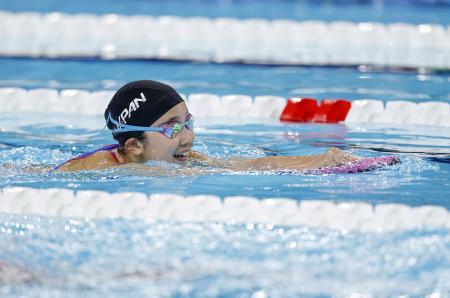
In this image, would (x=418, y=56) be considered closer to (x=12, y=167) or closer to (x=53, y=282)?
(x=12, y=167)

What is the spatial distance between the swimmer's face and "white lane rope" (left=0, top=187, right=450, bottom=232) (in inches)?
14.5

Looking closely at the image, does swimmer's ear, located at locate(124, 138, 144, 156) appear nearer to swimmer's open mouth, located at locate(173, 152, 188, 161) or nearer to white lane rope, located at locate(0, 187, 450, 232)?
swimmer's open mouth, located at locate(173, 152, 188, 161)

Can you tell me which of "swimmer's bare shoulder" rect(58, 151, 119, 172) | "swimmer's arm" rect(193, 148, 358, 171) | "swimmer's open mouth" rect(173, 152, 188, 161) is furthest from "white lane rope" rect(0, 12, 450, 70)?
→ "swimmer's bare shoulder" rect(58, 151, 119, 172)

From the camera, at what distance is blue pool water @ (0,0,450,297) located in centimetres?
286

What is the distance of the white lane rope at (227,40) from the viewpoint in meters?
6.88

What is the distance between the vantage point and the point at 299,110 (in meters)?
5.20

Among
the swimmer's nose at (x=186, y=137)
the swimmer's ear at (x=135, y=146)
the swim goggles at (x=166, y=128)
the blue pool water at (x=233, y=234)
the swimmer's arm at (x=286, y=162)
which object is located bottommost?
the blue pool water at (x=233, y=234)

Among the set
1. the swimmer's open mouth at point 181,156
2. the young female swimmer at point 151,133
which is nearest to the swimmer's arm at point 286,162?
the young female swimmer at point 151,133

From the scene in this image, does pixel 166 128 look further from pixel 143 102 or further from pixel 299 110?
pixel 299 110

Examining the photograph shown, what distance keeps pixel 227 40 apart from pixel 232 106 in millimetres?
2072

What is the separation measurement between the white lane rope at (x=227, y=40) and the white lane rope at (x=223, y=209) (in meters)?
3.41

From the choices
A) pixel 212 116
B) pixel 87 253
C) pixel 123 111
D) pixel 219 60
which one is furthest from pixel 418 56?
pixel 87 253

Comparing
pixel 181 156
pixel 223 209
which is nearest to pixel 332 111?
pixel 181 156

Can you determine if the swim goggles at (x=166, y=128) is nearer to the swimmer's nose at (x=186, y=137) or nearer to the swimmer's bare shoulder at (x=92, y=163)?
the swimmer's nose at (x=186, y=137)
